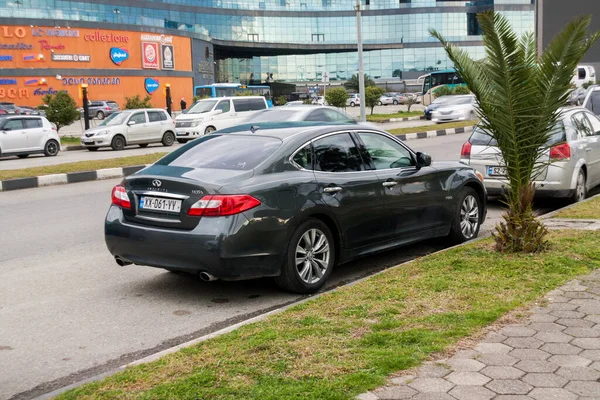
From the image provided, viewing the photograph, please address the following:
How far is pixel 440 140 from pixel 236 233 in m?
19.2

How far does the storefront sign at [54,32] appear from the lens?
54.2 m

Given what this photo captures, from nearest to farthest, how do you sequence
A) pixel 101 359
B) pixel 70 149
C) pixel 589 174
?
pixel 101 359
pixel 589 174
pixel 70 149

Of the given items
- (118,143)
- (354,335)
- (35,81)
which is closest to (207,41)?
(35,81)

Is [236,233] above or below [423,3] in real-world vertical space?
below

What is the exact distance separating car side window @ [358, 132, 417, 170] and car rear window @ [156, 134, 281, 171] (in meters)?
1.07

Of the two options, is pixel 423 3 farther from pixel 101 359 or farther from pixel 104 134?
pixel 101 359

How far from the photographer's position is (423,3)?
10094cm

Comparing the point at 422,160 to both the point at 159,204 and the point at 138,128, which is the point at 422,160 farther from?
the point at 138,128

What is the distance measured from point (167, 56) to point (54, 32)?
11023 millimetres

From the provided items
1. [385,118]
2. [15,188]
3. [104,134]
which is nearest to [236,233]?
[15,188]

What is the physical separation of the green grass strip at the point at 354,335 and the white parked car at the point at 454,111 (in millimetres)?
27905

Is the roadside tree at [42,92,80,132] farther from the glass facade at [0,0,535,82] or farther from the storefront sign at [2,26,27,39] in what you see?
the glass facade at [0,0,535,82]

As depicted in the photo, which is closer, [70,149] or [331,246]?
[331,246]

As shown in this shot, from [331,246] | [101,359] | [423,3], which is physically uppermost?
[423,3]
